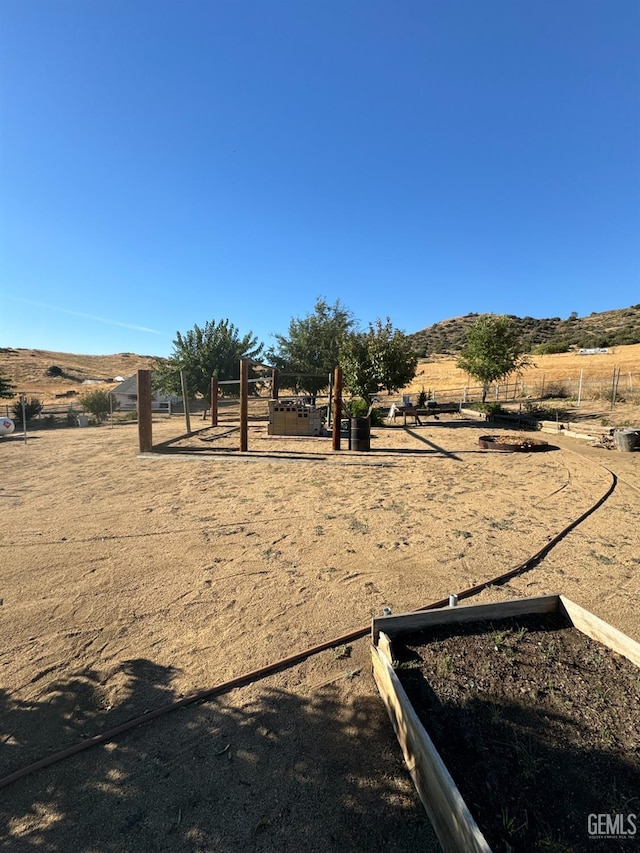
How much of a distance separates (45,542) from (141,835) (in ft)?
12.7

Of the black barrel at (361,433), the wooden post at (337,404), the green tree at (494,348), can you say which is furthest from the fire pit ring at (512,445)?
the green tree at (494,348)

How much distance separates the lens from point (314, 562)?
4.29 meters

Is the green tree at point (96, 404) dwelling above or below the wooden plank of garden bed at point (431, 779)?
above

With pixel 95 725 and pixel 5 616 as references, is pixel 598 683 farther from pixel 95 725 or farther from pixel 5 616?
pixel 5 616

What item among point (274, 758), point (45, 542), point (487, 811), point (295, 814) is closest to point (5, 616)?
point (45, 542)

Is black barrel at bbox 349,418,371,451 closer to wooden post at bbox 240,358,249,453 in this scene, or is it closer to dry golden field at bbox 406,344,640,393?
wooden post at bbox 240,358,249,453

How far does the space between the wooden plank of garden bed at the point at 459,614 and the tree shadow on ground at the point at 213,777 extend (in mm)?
459

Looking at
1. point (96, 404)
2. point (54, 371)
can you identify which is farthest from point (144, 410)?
point (54, 371)

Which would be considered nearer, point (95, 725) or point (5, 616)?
point (95, 725)

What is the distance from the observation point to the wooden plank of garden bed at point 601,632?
255 cm

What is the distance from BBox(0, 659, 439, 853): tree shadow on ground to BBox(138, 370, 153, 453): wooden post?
8026mm

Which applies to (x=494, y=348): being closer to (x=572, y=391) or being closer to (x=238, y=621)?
(x=572, y=391)

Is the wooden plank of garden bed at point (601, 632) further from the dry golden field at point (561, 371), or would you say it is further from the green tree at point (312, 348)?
the dry golden field at point (561, 371)

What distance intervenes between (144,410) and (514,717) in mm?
9940
